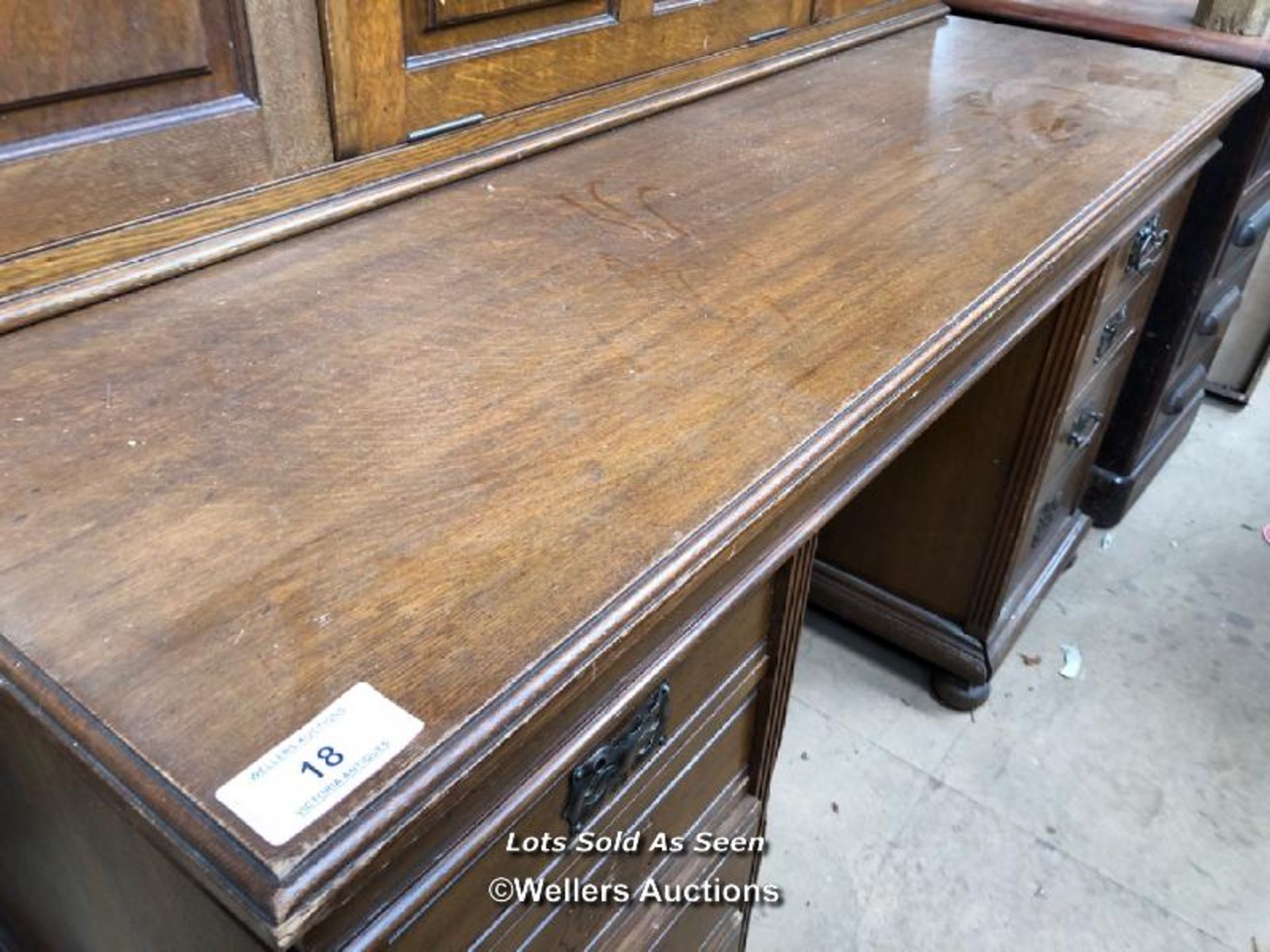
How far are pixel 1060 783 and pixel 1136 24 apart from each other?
1102mm

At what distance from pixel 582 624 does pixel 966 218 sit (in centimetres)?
60

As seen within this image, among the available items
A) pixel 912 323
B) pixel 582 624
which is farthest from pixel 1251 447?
pixel 582 624

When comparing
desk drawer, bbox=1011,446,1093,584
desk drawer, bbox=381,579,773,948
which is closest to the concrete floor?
desk drawer, bbox=1011,446,1093,584

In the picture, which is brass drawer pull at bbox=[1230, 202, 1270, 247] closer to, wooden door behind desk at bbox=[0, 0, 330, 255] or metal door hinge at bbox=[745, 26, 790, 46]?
metal door hinge at bbox=[745, 26, 790, 46]

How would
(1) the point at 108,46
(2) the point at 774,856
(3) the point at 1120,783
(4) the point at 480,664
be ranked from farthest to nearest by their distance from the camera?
1. (3) the point at 1120,783
2. (2) the point at 774,856
3. (1) the point at 108,46
4. (4) the point at 480,664

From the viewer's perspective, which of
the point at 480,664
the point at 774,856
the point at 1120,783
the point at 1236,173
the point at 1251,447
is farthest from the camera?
the point at 1251,447

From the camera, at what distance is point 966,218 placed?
925 millimetres

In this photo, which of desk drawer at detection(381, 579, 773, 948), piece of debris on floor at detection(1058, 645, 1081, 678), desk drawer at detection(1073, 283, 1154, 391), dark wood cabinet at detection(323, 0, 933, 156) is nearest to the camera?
desk drawer at detection(381, 579, 773, 948)

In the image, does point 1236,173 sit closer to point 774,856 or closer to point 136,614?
point 774,856

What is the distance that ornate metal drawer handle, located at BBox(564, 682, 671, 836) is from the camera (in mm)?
650

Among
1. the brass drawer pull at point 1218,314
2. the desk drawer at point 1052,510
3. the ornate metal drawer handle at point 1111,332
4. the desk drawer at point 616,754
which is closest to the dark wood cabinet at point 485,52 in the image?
the desk drawer at point 616,754

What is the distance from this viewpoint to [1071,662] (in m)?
1.68

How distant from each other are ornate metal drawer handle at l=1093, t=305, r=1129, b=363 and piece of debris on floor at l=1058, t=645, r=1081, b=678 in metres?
0.50

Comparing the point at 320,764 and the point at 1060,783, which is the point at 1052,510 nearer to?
the point at 1060,783
